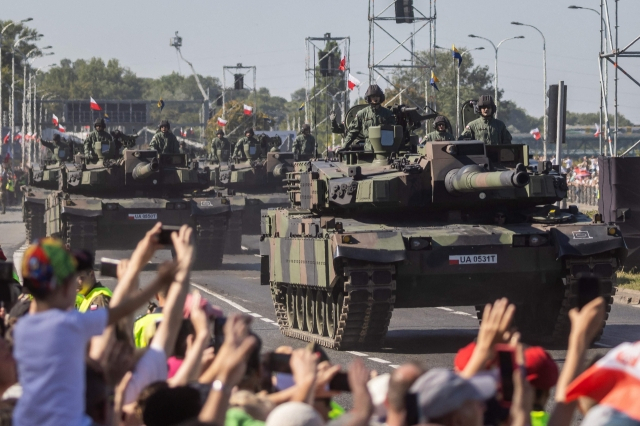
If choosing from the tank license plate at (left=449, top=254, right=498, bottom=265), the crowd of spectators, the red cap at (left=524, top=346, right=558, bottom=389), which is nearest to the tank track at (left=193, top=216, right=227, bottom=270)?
the tank license plate at (left=449, top=254, right=498, bottom=265)

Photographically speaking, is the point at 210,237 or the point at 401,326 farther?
the point at 210,237

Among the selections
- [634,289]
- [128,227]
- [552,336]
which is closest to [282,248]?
[552,336]

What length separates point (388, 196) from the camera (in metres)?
15.1

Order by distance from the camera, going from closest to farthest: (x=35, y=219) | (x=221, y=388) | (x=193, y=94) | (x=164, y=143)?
1. (x=221, y=388)
2. (x=164, y=143)
3. (x=35, y=219)
4. (x=193, y=94)

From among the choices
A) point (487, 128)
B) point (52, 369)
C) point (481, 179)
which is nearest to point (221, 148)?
point (487, 128)

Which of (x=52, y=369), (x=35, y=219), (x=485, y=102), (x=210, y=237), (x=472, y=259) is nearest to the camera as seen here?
(x=52, y=369)

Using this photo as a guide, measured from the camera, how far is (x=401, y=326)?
17406 mm

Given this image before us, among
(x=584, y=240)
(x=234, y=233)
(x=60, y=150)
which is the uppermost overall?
(x=60, y=150)

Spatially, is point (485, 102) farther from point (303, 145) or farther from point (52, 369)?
point (303, 145)

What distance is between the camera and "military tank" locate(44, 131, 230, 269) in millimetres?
24891

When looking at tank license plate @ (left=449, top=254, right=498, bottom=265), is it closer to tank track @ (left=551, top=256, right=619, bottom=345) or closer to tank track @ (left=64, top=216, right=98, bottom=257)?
tank track @ (left=551, top=256, right=619, bottom=345)

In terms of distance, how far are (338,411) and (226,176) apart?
30.3 metres

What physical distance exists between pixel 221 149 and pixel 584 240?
28.7 metres

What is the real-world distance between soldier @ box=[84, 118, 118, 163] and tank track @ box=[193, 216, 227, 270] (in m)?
3.43
